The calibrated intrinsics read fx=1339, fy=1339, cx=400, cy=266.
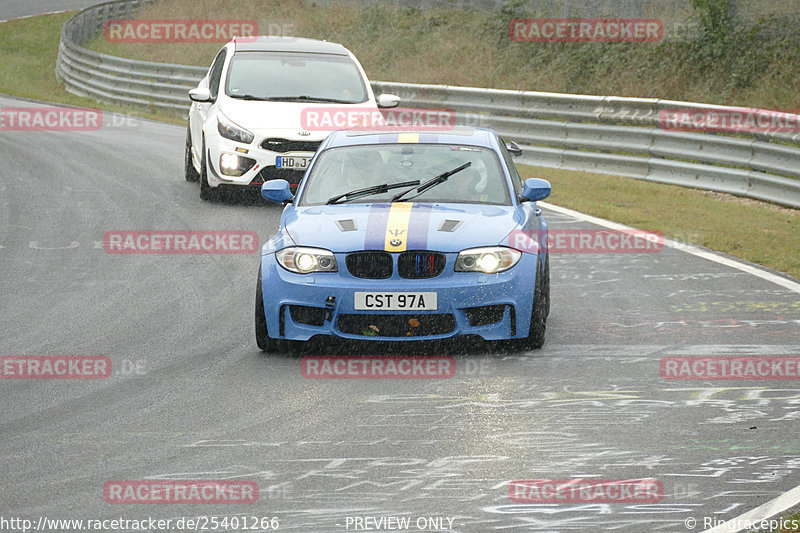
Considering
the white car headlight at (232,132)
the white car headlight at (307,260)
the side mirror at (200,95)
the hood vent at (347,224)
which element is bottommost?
the white car headlight at (232,132)

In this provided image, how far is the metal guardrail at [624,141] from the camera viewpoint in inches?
646

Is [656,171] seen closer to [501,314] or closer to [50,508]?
[501,314]

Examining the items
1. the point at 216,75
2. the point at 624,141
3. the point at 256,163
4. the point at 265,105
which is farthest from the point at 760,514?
the point at 624,141

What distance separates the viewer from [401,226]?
28.1 ft

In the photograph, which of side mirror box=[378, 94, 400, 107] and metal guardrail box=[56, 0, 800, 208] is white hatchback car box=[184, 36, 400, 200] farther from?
metal guardrail box=[56, 0, 800, 208]

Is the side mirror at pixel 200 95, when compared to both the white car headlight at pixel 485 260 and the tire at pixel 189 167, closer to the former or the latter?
the tire at pixel 189 167

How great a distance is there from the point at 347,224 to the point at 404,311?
84 centimetres

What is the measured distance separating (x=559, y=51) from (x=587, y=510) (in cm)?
2489

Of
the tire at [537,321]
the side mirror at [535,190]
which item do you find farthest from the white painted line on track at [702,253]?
the tire at [537,321]

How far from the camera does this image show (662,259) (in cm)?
1230

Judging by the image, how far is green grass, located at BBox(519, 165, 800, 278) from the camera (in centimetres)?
1300

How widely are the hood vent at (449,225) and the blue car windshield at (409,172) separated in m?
0.53

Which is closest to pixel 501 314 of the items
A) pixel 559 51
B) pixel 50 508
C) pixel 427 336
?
pixel 427 336

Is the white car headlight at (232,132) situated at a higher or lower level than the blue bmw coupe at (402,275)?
lower
